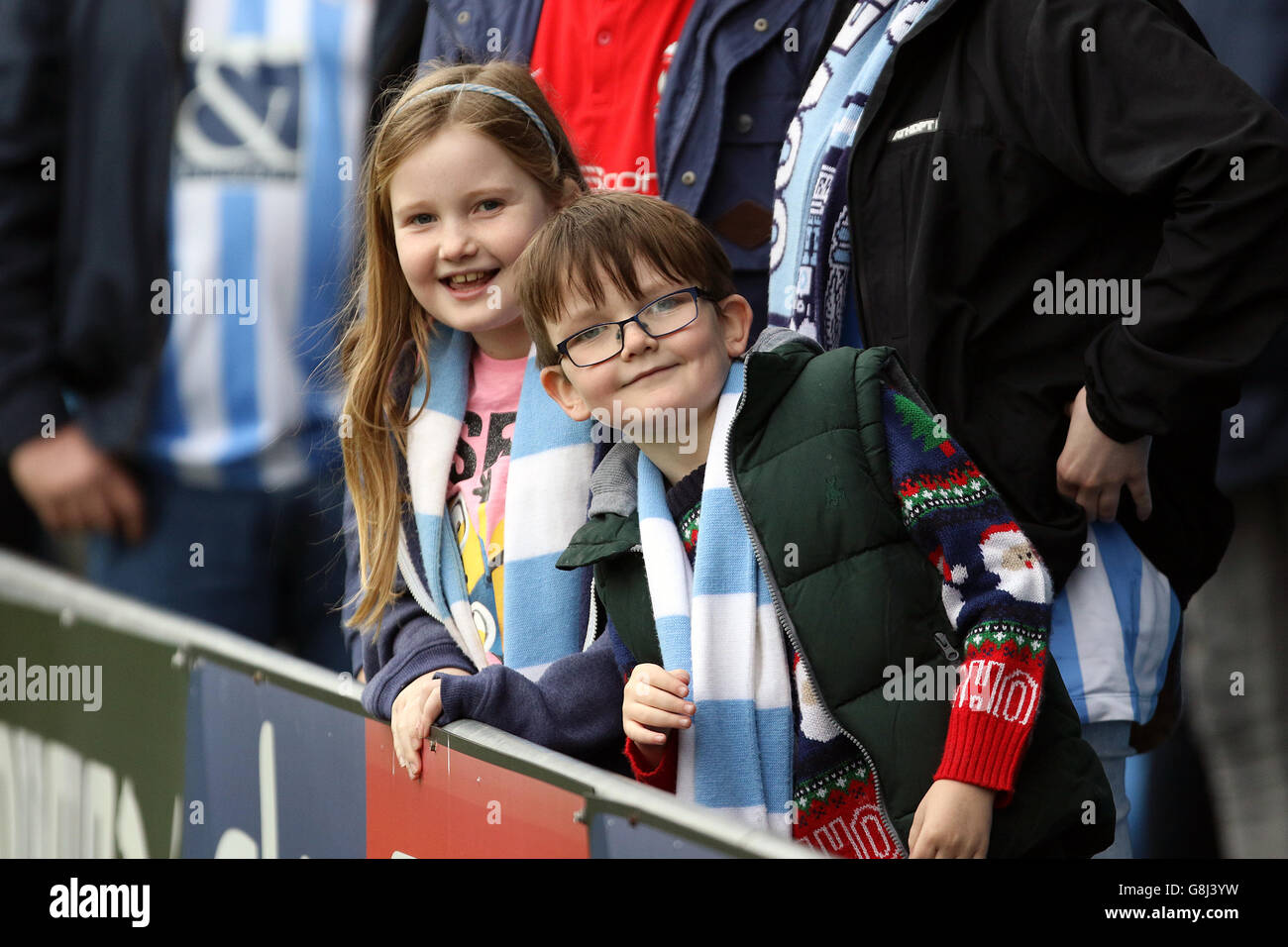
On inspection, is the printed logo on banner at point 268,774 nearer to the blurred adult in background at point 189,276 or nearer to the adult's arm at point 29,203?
the blurred adult in background at point 189,276

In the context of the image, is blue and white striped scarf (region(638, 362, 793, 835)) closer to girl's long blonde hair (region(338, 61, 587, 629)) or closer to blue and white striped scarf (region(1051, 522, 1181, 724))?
blue and white striped scarf (region(1051, 522, 1181, 724))

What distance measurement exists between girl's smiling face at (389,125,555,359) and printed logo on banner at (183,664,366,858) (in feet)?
2.30

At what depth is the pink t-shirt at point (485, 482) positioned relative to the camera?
2.56 m

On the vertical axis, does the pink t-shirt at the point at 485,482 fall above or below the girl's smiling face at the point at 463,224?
below

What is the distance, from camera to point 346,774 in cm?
237

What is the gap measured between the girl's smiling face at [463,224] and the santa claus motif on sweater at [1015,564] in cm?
94

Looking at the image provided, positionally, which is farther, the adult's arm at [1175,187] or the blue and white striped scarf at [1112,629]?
the blue and white striped scarf at [1112,629]

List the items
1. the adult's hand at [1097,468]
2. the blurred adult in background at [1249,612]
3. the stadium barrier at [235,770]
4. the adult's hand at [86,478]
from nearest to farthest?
the stadium barrier at [235,770] → the adult's hand at [1097,468] → the blurred adult in background at [1249,612] → the adult's hand at [86,478]

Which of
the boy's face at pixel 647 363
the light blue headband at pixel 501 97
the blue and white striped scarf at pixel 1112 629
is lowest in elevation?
the blue and white striped scarf at pixel 1112 629

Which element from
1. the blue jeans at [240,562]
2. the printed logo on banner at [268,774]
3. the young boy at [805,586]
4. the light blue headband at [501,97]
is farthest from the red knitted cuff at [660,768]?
the blue jeans at [240,562]

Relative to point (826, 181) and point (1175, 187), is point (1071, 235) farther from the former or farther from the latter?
point (826, 181)

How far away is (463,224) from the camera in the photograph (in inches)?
99.6

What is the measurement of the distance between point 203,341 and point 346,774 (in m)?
1.70

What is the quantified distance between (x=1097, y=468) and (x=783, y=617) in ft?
2.06
